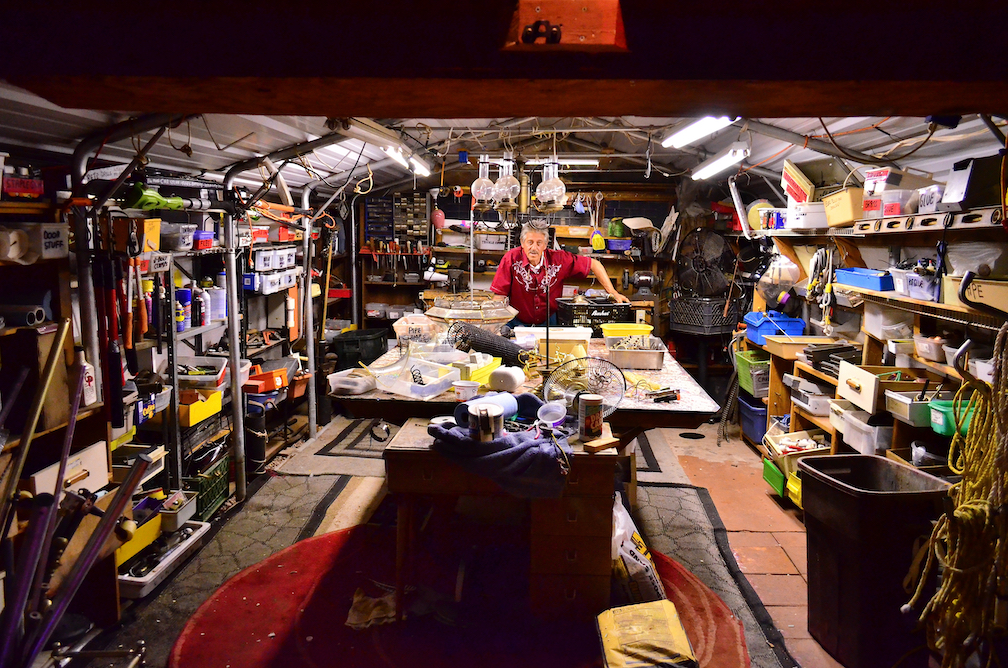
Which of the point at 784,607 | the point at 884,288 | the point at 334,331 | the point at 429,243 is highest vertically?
the point at 429,243

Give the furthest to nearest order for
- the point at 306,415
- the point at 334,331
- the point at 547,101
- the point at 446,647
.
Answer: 1. the point at 334,331
2. the point at 306,415
3. the point at 446,647
4. the point at 547,101

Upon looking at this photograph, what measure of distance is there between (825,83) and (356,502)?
3.92 metres

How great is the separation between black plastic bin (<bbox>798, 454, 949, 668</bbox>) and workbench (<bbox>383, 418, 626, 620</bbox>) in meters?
1.00

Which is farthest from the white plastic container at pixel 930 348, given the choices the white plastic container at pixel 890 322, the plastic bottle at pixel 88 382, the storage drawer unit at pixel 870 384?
the plastic bottle at pixel 88 382

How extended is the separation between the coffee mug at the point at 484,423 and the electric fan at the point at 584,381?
56 cm

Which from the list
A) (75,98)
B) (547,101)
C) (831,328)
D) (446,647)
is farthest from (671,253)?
(75,98)

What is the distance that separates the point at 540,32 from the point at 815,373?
153 inches

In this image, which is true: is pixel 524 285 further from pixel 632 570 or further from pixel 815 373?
pixel 632 570

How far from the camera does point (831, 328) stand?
5.10 m

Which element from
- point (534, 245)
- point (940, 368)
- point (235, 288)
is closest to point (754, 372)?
point (940, 368)

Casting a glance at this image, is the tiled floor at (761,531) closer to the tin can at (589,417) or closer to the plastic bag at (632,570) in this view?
the plastic bag at (632,570)

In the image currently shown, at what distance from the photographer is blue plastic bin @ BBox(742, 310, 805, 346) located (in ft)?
17.7

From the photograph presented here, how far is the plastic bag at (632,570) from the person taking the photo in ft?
10.0

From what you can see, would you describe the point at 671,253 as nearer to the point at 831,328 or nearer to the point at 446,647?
the point at 831,328
